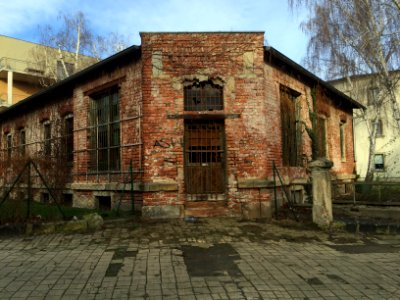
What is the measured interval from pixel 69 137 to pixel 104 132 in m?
2.75

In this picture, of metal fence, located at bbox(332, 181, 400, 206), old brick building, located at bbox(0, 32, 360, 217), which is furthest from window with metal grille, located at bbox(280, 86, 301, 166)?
metal fence, located at bbox(332, 181, 400, 206)

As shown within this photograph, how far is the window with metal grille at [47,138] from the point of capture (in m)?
15.7

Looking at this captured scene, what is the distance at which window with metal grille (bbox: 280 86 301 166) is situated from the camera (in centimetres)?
1250

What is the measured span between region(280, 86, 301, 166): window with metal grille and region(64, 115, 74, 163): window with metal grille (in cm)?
785

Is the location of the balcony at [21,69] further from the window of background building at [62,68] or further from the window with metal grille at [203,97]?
the window with metal grille at [203,97]

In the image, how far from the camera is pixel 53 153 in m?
15.0

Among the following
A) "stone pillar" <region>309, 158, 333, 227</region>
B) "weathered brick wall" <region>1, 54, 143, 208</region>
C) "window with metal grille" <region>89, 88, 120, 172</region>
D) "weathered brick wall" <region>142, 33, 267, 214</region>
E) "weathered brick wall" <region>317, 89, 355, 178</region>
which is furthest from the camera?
"weathered brick wall" <region>317, 89, 355, 178</region>

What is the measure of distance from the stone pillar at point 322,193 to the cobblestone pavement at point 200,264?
0.49 meters

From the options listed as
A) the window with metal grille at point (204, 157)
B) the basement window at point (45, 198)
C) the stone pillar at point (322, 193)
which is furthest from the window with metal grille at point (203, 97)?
the basement window at point (45, 198)

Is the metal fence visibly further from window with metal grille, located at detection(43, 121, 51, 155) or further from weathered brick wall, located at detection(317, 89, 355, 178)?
window with metal grille, located at detection(43, 121, 51, 155)

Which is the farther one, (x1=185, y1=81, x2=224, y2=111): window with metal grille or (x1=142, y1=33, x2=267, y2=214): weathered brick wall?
(x1=185, y1=81, x2=224, y2=111): window with metal grille

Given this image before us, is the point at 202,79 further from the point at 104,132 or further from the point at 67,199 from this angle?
the point at 67,199

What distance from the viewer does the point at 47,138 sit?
1638 cm

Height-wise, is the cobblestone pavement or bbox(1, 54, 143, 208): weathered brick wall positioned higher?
bbox(1, 54, 143, 208): weathered brick wall
